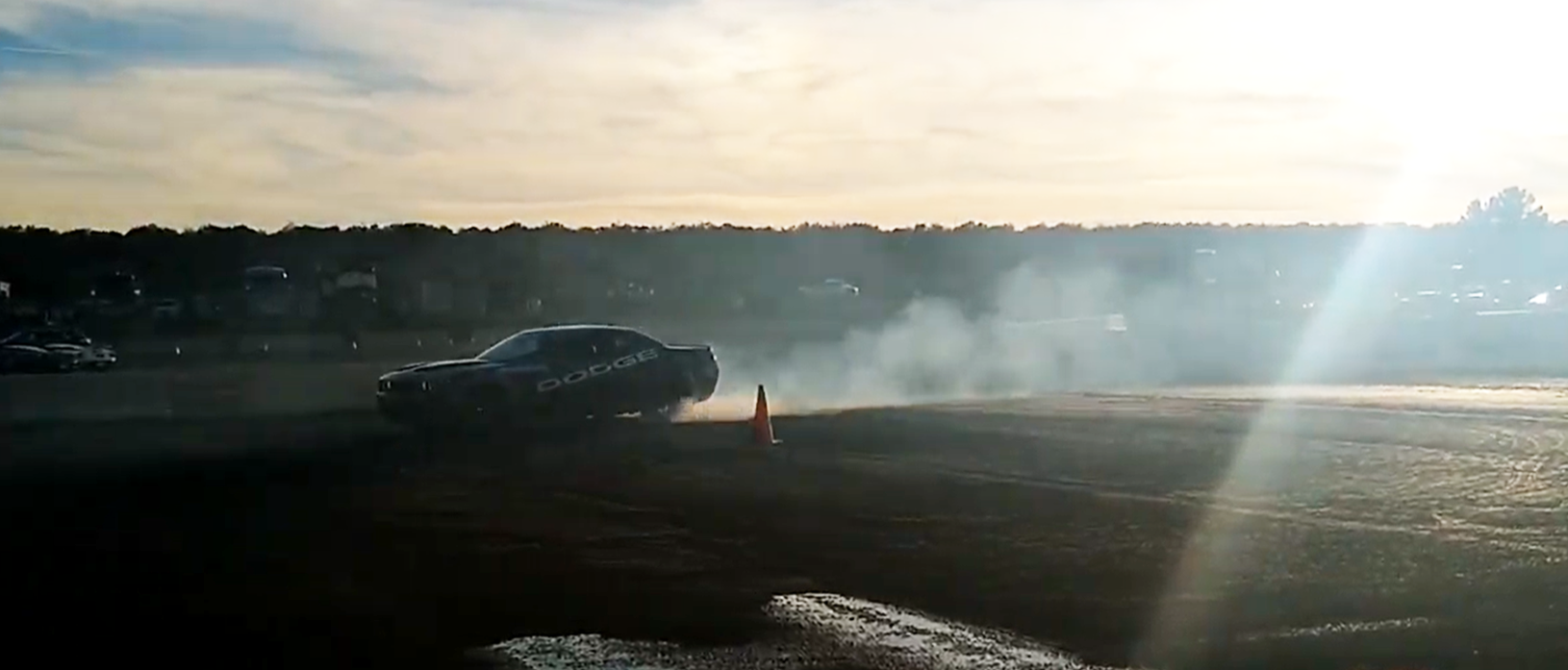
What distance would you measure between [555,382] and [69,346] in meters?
29.2

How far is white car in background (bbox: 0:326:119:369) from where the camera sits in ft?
148

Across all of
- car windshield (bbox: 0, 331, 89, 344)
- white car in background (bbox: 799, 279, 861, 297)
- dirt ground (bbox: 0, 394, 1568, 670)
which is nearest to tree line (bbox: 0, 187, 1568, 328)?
white car in background (bbox: 799, 279, 861, 297)

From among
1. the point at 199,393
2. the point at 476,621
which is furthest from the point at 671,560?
the point at 199,393

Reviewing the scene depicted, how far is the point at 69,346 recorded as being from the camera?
46.1m

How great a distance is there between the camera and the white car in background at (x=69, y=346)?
45.1 meters

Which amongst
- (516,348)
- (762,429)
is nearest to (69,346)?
(516,348)

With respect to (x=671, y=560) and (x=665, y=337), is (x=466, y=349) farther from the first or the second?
(x=671, y=560)

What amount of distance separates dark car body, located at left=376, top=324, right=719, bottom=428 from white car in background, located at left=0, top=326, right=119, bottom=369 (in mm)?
26483

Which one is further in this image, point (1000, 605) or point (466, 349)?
point (466, 349)

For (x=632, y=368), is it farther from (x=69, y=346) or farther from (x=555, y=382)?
(x=69, y=346)

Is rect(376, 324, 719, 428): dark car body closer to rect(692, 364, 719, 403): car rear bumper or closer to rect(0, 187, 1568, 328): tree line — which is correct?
rect(692, 364, 719, 403): car rear bumper

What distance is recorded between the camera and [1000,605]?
386 inches

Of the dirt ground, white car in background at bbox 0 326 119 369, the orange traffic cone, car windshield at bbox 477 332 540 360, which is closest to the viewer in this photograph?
the dirt ground

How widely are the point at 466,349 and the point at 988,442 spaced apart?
91.3 ft
